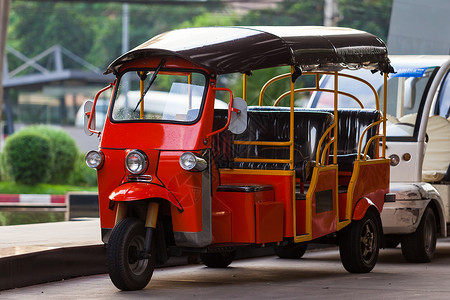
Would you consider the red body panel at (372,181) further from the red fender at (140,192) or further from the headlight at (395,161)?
the red fender at (140,192)

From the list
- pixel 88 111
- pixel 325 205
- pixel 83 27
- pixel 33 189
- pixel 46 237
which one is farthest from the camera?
pixel 83 27

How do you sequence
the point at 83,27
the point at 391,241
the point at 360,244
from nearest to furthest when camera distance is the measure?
the point at 360,244 < the point at 391,241 < the point at 83,27

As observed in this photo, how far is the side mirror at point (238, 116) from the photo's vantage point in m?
7.93

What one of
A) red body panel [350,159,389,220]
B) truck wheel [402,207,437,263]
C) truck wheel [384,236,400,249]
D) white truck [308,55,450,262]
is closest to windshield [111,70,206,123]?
red body panel [350,159,389,220]

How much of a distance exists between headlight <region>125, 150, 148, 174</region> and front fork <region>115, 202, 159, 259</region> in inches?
10.7


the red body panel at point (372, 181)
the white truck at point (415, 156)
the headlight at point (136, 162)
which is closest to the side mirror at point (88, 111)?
the headlight at point (136, 162)

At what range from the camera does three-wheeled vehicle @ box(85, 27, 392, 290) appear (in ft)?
25.6

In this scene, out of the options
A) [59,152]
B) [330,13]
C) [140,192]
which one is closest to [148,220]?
[140,192]

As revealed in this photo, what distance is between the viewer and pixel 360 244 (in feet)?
30.8

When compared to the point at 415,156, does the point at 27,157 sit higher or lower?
lower

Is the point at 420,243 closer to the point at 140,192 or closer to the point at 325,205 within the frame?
the point at 325,205

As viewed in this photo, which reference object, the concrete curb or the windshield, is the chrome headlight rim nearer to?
the windshield

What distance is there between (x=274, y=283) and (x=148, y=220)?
4.80 ft

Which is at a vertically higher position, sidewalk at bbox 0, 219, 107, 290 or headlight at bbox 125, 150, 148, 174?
headlight at bbox 125, 150, 148, 174
